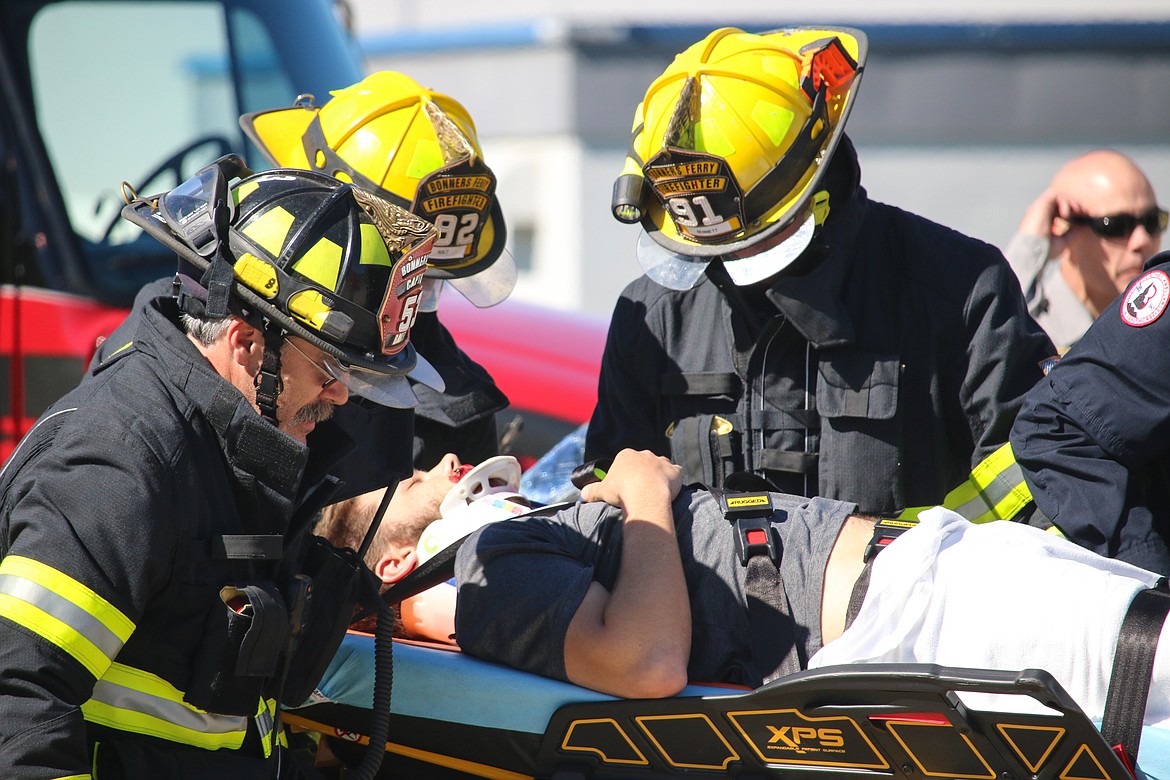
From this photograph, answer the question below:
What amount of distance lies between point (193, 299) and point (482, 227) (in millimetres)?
1575

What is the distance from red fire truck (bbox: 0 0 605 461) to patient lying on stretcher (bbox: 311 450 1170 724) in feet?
6.01

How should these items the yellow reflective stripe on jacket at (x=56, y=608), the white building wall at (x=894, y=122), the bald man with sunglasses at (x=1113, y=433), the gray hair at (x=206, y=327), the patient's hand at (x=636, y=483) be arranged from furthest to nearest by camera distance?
the white building wall at (x=894, y=122), the patient's hand at (x=636, y=483), the bald man with sunglasses at (x=1113, y=433), the gray hair at (x=206, y=327), the yellow reflective stripe on jacket at (x=56, y=608)

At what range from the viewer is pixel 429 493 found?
342 centimetres

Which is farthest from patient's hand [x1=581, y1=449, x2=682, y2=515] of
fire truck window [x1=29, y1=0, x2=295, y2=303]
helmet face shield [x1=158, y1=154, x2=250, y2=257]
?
fire truck window [x1=29, y1=0, x2=295, y2=303]

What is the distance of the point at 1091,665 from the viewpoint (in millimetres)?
2395

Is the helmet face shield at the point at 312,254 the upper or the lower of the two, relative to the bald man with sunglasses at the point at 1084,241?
upper

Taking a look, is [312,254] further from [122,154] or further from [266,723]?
[122,154]

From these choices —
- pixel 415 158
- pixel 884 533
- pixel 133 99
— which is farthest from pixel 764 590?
pixel 133 99

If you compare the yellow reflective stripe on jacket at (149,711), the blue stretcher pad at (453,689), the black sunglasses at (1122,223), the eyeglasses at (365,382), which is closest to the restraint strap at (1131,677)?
the blue stretcher pad at (453,689)

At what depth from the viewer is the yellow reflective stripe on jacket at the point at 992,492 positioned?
9.77 feet

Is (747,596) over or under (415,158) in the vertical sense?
under

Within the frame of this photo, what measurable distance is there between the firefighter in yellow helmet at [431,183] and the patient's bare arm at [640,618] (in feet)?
2.93

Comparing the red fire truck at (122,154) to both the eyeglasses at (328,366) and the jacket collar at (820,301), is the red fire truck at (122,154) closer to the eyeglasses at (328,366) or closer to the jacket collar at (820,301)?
the jacket collar at (820,301)

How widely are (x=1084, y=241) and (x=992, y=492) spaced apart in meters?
2.03
